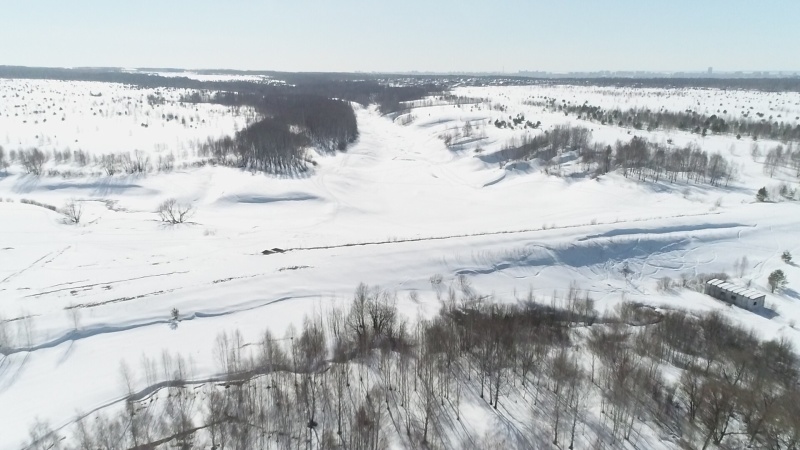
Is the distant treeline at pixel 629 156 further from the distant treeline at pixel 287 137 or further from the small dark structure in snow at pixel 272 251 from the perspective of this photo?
the small dark structure in snow at pixel 272 251

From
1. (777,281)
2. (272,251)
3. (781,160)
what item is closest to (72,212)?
(272,251)

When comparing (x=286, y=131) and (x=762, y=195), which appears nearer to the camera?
(x=762, y=195)

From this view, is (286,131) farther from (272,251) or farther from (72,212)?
(272,251)

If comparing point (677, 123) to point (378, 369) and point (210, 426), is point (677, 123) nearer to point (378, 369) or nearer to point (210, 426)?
point (378, 369)

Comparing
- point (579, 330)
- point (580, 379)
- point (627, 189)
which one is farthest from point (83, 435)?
point (627, 189)

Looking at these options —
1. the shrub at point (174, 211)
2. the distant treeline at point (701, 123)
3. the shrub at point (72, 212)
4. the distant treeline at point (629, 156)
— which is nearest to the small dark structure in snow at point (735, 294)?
the distant treeline at point (629, 156)
